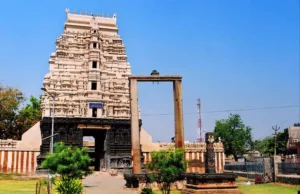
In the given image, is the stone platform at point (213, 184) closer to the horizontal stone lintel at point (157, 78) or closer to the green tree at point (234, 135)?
the horizontal stone lintel at point (157, 78)

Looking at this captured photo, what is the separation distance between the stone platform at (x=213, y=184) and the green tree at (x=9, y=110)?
41658 millimetres

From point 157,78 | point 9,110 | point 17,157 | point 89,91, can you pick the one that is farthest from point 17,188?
point 9,110

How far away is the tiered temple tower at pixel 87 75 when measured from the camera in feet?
143

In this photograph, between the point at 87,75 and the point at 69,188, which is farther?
the point at 87,75

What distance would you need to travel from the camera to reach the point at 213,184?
59.4ft

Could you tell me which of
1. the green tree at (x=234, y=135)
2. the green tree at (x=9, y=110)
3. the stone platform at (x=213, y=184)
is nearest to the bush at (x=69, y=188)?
the stone platform at (x=213, y=184)

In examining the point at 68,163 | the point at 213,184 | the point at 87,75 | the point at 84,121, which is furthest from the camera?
the point at 87,75

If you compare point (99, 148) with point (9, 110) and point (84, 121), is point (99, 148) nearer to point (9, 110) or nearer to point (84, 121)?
point (84, 121)

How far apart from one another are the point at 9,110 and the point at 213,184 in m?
43.0

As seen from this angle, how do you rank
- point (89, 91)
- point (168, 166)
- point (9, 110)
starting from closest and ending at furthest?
point (168, 166) → point (89, 91) → point (9, 110)

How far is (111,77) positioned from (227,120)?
108 feet

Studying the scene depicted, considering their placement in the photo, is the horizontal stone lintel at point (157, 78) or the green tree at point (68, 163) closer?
the green tree at point (68, 163)

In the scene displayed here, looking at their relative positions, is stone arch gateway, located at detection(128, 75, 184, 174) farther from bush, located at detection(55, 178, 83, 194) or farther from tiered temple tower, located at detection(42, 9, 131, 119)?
tiered temple tower, located at detection(42, 9, 131, 119)

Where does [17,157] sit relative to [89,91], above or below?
below
